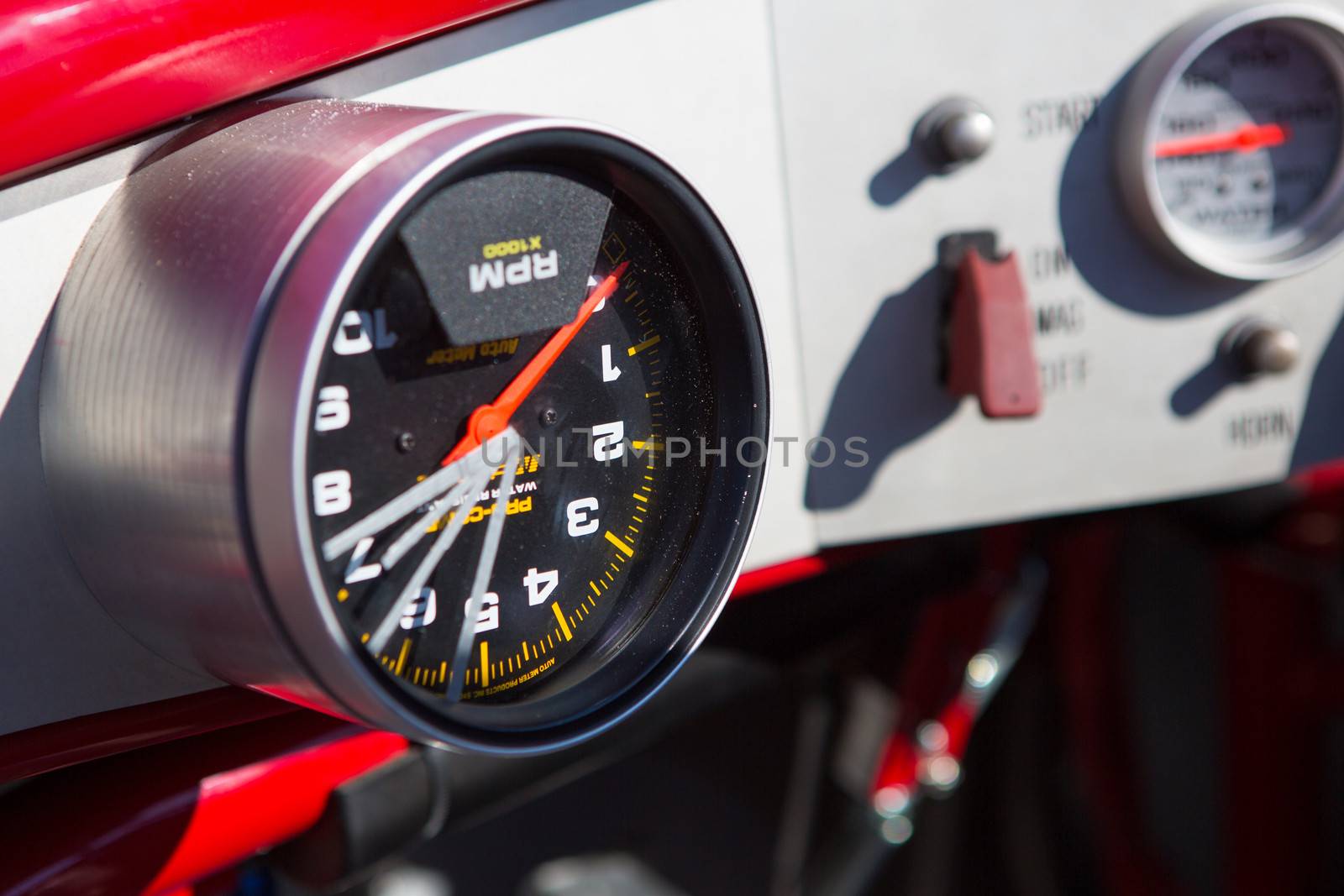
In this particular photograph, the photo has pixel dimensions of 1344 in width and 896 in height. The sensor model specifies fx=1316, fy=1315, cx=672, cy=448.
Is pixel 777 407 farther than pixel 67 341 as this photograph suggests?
Yes

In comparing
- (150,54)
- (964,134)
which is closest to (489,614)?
(150,54)

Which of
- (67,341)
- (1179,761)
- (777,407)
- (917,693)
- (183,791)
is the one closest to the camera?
(67,341)

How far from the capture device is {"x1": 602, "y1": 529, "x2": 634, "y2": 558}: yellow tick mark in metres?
0.87

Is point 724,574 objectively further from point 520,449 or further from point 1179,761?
point 1179,761

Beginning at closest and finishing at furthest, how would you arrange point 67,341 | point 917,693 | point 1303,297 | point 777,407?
point 67,341, point 777,407, point 1303,297, point 917,693

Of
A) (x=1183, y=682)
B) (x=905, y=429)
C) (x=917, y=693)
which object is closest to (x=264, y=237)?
(x=905, y=429)

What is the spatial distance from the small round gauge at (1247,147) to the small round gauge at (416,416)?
0.48 m

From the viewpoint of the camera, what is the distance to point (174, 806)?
36.1 inches

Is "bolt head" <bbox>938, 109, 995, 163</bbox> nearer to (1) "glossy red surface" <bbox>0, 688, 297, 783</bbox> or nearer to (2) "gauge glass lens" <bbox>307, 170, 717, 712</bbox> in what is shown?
(2) "gauge glass lens" <bbox>307, 170, 717, 712</bbox>

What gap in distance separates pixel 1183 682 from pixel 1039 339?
1.14 metres

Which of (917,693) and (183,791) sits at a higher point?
(183,791)

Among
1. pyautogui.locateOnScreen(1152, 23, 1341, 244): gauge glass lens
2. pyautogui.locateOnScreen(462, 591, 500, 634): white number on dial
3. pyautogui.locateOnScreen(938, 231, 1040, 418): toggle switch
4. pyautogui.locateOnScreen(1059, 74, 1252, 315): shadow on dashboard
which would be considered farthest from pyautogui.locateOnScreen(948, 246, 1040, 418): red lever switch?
pyautogui.locateOnScreen(462, 591, 500, 634): white number on dial

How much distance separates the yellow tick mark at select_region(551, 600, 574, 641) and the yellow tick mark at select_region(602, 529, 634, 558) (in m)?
0.05

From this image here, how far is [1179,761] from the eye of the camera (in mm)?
2066
